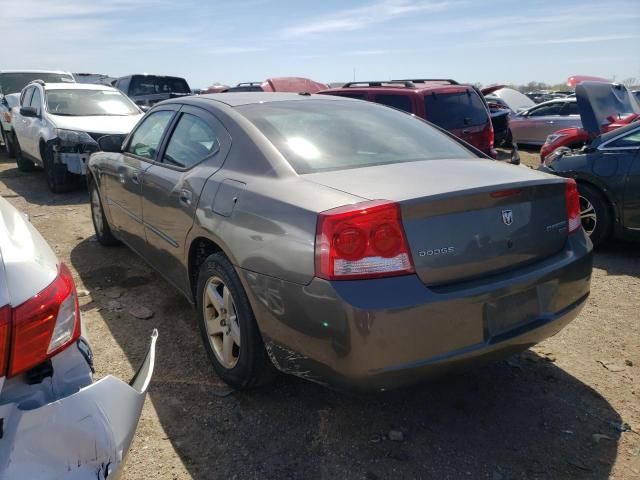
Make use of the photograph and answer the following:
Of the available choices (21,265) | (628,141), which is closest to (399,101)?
(628,141)

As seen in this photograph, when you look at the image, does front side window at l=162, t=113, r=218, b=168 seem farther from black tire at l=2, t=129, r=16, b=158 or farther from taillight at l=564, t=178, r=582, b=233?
black tire at l=2, t=129, r=16, b=158

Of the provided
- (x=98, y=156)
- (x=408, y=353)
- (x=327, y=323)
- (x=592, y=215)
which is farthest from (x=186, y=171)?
(x=592, y=215)

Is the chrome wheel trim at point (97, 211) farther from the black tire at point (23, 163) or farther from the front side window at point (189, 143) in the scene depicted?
the black tire at point (23, 163)

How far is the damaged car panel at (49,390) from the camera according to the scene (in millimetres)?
1401

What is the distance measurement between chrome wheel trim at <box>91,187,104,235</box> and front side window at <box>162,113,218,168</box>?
1997 millimetres

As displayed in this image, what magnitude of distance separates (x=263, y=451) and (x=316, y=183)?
1.28 metres

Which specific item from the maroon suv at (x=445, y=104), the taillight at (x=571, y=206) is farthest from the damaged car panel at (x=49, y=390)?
the maroon suv at (x=445, y=104)

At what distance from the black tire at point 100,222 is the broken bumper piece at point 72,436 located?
12.7 feet

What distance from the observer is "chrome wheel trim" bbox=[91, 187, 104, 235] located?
5.30 metres

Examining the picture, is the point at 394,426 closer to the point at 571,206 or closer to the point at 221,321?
the point at 221,321

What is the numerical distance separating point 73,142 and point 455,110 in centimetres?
564

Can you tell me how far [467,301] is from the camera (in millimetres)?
2191

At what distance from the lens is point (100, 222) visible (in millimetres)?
5355

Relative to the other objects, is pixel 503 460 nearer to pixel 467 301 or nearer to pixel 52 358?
pixel 467 301
